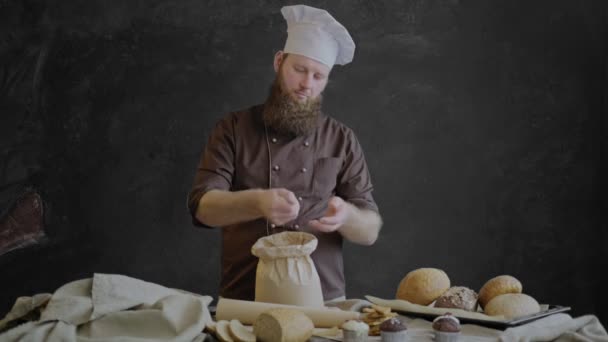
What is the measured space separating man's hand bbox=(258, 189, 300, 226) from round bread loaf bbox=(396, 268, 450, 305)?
1.31 feet

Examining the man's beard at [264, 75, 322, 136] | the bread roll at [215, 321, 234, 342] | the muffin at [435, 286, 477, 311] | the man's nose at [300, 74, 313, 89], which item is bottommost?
the bread roll at [215, 321, 234, 342]

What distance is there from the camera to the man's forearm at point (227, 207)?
252 cm

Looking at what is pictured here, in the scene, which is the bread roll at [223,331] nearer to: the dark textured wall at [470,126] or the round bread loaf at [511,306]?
the round bread loaf at [511,306]

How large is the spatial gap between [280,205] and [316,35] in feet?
3.03

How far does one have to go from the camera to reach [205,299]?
6.70 ft

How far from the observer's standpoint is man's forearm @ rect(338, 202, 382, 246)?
2.73m

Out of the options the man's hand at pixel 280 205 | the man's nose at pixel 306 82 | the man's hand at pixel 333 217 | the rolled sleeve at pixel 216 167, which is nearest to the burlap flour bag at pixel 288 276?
the man's hand at pixel 280 205

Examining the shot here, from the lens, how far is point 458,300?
7.18 feet

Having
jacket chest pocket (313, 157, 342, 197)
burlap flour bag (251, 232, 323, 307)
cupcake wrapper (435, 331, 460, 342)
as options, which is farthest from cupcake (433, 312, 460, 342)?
jacket chest pocket (313, 157, 342, 197)

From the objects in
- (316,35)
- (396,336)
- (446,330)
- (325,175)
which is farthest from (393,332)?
(316,35)

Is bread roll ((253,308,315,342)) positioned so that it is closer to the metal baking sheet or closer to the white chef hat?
the metal baking sheet

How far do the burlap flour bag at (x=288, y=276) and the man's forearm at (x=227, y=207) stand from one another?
327 mm

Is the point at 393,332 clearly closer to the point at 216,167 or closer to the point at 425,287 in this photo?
the point at 425,287

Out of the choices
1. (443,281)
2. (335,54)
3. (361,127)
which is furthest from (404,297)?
(361,127)
